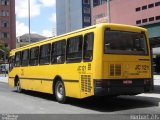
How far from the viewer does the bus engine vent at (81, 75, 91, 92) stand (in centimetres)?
1392

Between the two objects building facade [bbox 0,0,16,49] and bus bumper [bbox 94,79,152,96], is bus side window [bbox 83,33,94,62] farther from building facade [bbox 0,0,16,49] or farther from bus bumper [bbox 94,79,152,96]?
building facade [bbox 0,0,16,49]

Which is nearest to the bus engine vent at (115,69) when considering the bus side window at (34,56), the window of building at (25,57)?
the bus side window at (34,56)

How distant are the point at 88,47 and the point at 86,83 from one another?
1.26 m

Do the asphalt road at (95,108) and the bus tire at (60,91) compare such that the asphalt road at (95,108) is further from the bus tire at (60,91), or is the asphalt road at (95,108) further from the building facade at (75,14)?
the building facade at (75,14)

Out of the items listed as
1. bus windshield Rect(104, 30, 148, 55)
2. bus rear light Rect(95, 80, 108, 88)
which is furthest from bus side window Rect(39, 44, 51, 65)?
bus rear light Rect(95, 80, 108, 88)

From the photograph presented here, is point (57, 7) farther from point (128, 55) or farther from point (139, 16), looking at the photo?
point (128, 55)

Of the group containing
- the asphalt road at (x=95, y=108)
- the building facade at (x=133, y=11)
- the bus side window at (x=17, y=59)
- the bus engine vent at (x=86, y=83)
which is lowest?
the asphalt road at (x=95, y=108)

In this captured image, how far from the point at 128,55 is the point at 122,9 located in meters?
71.5

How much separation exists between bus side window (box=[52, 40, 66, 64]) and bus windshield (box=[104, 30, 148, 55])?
2.82 metres

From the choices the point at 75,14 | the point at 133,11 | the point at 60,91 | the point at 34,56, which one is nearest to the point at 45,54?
the point at 34,56

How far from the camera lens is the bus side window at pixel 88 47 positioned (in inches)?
553

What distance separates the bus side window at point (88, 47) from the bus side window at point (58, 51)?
1940mm

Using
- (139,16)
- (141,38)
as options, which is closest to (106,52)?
(141,38)

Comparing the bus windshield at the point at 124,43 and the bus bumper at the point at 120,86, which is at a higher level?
the bus windshield at the point at 124,43
